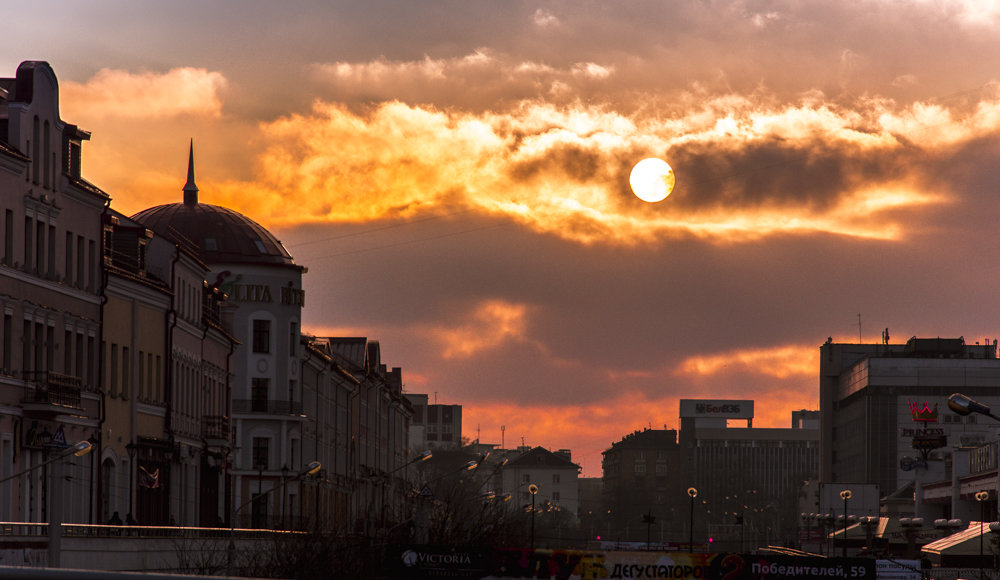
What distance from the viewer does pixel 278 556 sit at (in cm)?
5616

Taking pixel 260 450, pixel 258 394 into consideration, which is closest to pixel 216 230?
pixel 258 394

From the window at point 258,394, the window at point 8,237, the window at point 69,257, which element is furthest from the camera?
the window at point 258,394

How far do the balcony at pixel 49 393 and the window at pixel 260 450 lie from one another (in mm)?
46744

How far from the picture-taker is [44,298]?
51.6m

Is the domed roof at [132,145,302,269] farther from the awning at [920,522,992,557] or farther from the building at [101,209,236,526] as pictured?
the awning at [920,522,992,557]

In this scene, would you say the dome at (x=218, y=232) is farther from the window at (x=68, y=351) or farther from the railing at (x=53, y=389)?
the railing at (x=53, y=389)

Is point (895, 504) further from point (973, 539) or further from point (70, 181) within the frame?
Answer: point (70, 181)

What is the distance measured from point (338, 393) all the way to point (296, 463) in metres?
19.6

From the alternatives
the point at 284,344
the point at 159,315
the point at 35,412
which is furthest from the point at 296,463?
the point at 35,412

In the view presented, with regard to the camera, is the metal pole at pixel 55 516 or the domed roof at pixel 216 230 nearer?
the metal pole at pixel 55 516

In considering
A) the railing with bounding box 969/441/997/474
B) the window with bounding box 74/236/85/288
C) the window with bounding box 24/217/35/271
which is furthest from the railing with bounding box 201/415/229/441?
the railing with bounding box 969/441/997/474

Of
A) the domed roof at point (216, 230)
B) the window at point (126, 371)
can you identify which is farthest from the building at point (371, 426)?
the window at point (126, 371)

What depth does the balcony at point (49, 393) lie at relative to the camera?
49.9 m

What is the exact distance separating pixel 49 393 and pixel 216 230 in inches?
1906
